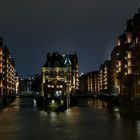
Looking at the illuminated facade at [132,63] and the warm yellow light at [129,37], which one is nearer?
the illuminated facade at [132,63]

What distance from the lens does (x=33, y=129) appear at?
85812 mm

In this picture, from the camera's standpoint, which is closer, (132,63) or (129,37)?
(132,63)

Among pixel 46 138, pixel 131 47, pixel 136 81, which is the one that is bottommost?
pixel 46 138

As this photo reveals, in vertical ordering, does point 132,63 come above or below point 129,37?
below

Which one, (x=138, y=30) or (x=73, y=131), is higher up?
(x=138, y=30)

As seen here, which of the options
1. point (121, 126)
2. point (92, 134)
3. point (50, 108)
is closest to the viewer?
point (92, 134)

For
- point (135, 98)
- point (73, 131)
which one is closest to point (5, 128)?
point (73, 131)

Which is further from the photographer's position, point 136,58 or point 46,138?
point 136,58

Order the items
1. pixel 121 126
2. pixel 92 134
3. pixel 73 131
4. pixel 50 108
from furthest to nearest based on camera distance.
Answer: pixel 50 108, pixel 121 126, pixel 73 131, pixel 92 134

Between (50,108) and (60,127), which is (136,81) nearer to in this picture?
(50,108)

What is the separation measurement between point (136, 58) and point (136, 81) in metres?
6.74

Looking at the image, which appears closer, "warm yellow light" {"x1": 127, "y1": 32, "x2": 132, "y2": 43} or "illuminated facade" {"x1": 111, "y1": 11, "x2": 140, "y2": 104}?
"illuminated facade" {"x1": 111, "y1": 11, "x2": 140, "y2": 104}

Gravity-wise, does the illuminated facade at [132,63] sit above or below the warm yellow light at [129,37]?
below

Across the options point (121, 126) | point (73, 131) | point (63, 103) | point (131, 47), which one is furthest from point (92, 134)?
point (63, 103)
